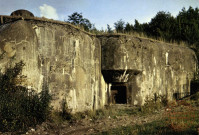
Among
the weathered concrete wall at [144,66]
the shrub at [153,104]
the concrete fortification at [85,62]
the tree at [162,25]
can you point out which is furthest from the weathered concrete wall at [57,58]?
the tree at [162,25]

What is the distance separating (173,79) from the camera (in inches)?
461

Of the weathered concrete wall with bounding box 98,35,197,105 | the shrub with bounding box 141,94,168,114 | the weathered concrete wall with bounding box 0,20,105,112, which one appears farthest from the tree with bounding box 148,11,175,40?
the weathered concrete wall with bounding box 0,20,105,112

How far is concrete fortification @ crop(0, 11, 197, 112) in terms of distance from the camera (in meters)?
6.38

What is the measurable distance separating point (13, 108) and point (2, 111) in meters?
0.28

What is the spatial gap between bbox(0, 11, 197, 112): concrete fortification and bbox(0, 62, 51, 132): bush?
12.2 inches

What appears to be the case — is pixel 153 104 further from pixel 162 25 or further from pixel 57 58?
pixel 162 25

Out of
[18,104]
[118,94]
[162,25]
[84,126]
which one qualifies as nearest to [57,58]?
[18,104]

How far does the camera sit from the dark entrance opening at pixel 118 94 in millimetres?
9348

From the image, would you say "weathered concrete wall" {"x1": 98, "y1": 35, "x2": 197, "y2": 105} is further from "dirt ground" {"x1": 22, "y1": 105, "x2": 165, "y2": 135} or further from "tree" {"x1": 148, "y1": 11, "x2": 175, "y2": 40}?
"tree" {"x1": 148, "y1": 11, "x2": 175, "y2": 40}

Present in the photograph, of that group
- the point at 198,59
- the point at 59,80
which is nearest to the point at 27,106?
the point at 59,80

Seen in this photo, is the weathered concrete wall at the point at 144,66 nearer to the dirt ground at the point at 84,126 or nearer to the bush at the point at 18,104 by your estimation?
the dirt ground at the point at 84,126

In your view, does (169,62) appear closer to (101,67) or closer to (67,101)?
(101,67)

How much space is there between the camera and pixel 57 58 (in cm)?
701

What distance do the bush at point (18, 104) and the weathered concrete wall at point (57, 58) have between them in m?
0.29
